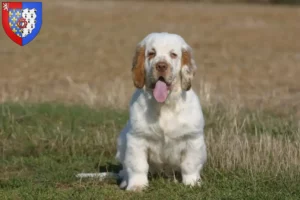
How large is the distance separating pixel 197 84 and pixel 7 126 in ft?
22.7

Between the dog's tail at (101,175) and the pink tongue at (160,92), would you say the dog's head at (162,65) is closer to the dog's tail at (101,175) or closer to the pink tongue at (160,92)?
the pink tongue at (160,92)

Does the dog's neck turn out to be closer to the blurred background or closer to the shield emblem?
the shield emblem

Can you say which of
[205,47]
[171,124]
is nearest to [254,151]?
[171,124]

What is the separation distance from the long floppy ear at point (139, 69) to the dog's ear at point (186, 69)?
377 millimetres

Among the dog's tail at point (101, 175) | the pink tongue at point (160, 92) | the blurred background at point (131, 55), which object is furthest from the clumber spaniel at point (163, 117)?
the blurred background at point (131, 55)

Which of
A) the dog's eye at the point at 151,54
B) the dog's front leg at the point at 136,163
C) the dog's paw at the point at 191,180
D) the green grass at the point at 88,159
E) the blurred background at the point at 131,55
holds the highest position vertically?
the dog's eye at the point at 151,54

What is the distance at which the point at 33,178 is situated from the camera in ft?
25.0

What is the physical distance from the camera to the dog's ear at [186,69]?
6.77 m

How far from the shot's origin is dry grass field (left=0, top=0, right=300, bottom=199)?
23.4ft

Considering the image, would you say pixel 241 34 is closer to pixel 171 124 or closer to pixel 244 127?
pixel 244 127

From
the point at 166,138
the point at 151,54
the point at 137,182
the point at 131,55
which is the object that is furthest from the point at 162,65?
the point at 131,55

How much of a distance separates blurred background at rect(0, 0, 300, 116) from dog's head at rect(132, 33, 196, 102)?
431cm

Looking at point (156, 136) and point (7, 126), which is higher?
point (156, 136)

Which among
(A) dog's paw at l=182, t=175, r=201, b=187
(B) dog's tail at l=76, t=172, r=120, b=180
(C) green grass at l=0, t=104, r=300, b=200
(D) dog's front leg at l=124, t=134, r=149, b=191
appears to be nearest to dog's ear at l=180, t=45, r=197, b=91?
(D) dog's front leg at l=124, t=134, r=149, b=191
